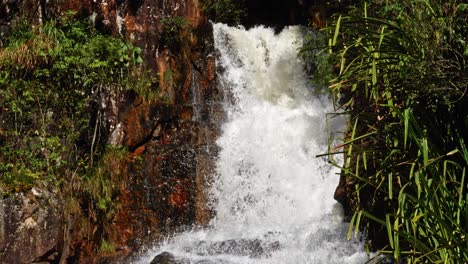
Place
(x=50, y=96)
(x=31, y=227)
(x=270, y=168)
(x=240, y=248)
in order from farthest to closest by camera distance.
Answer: (x=270, y=168)
(x=50, y=96)
(x=31, y=227)
(x=240, y=248)

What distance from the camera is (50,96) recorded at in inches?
338

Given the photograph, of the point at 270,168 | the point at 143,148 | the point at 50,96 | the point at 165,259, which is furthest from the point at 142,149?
the point at 165,259

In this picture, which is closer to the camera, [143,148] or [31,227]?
[31,227]

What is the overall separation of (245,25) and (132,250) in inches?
206

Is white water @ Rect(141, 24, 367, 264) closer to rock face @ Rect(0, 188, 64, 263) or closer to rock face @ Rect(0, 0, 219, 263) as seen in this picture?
rock face @ Rect(0, 0, 219, 263)

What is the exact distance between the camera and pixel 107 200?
27.7 feet

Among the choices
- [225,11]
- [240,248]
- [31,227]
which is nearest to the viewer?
[240,248]

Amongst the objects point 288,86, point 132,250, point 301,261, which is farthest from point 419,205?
point 288,86

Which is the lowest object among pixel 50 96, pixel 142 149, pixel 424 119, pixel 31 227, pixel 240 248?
pixel 240 248

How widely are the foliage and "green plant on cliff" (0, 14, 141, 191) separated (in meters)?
2.37

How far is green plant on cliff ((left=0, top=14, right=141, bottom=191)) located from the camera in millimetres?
8086

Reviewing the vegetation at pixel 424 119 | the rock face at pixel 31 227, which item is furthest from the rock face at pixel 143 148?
the vegetation at pixel 424 119

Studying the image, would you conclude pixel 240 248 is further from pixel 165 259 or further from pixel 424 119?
pixel 424 119

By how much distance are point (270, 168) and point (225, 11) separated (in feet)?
11.6
